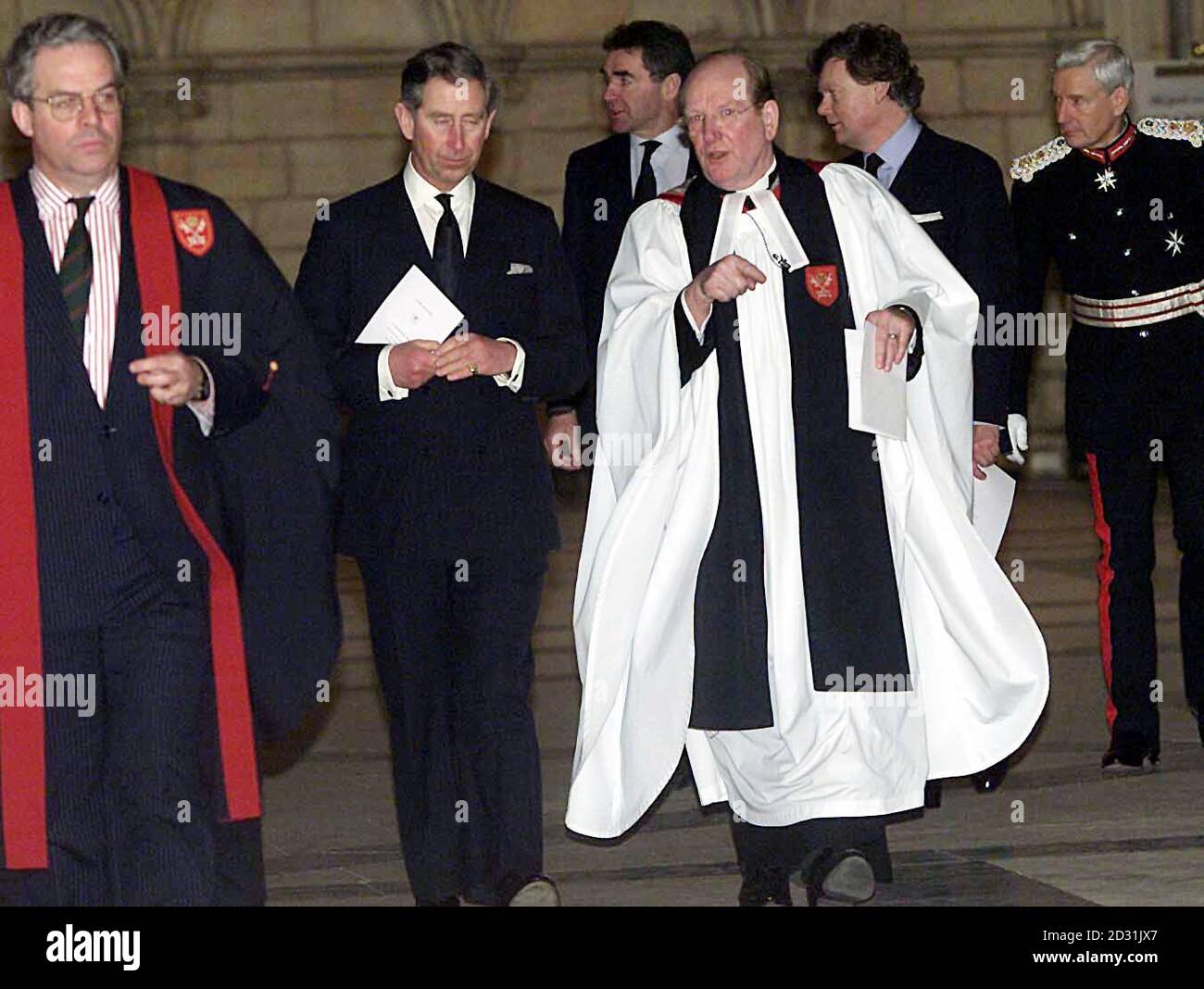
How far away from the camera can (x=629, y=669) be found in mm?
6156

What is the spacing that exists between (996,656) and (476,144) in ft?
6.49

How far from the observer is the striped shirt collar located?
4707mm

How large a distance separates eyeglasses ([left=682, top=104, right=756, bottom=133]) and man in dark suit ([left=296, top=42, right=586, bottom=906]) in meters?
0.51

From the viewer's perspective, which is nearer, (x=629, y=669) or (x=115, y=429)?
(x=115, y=429)

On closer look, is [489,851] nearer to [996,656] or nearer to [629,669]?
[629,669]

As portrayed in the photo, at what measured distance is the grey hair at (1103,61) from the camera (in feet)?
24.5

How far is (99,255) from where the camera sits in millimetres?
4664

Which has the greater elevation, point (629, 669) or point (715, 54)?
point (715, 54)

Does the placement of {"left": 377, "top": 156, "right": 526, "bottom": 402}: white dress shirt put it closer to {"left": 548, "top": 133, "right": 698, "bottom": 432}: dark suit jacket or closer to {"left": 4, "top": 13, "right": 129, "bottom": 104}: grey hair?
{"left": 4, "top": 13, "right": 129, "bottom": 104}: grey hair

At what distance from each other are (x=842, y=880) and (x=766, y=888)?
Answer: 0.20 metres

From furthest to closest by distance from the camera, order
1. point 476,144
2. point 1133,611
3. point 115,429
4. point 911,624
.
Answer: point 1133,611 → point 911,624 → point 476,144 → point 115,429
